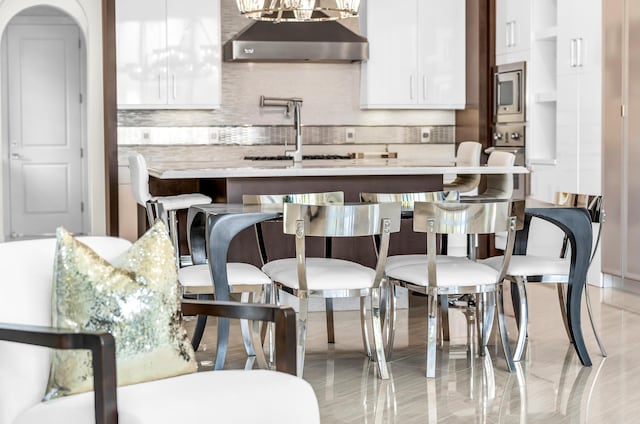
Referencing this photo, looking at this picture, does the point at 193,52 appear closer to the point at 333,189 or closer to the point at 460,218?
the point at 333,189

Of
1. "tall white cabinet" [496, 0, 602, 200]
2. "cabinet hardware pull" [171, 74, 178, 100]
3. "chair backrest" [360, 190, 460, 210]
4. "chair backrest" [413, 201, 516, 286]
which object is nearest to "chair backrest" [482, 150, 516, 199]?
"tall white cabinet" [496, 0, 602, 200]

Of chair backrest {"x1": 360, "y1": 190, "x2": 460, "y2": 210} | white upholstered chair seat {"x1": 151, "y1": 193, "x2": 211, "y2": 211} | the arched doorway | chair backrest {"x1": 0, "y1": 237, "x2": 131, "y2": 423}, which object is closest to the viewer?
chair backrest {"x1": 0, "y1": 237, "x2": 131, "y2": 423}

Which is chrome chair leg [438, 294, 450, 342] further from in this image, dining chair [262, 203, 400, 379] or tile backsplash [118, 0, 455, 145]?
tile backsplash [118, 0, 455, 145]

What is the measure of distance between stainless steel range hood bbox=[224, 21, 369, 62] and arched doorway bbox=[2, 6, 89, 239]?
9.86 ft

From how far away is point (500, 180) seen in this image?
6.58m

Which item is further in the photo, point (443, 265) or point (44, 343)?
point (443, 265)

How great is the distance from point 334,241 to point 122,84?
280 cm

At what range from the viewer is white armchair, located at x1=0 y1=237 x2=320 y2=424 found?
2.32 m

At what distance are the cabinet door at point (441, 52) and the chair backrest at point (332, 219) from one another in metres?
4.44

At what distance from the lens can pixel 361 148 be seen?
8.70 m

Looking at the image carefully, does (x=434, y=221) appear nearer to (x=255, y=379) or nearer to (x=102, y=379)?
(x=255, y=379)

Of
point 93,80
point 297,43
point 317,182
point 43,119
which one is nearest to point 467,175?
point 317,182

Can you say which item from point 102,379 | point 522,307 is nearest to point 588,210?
point 522,307

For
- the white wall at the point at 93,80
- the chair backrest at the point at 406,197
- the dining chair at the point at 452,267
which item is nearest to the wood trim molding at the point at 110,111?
the white wall at the point at 93,80
